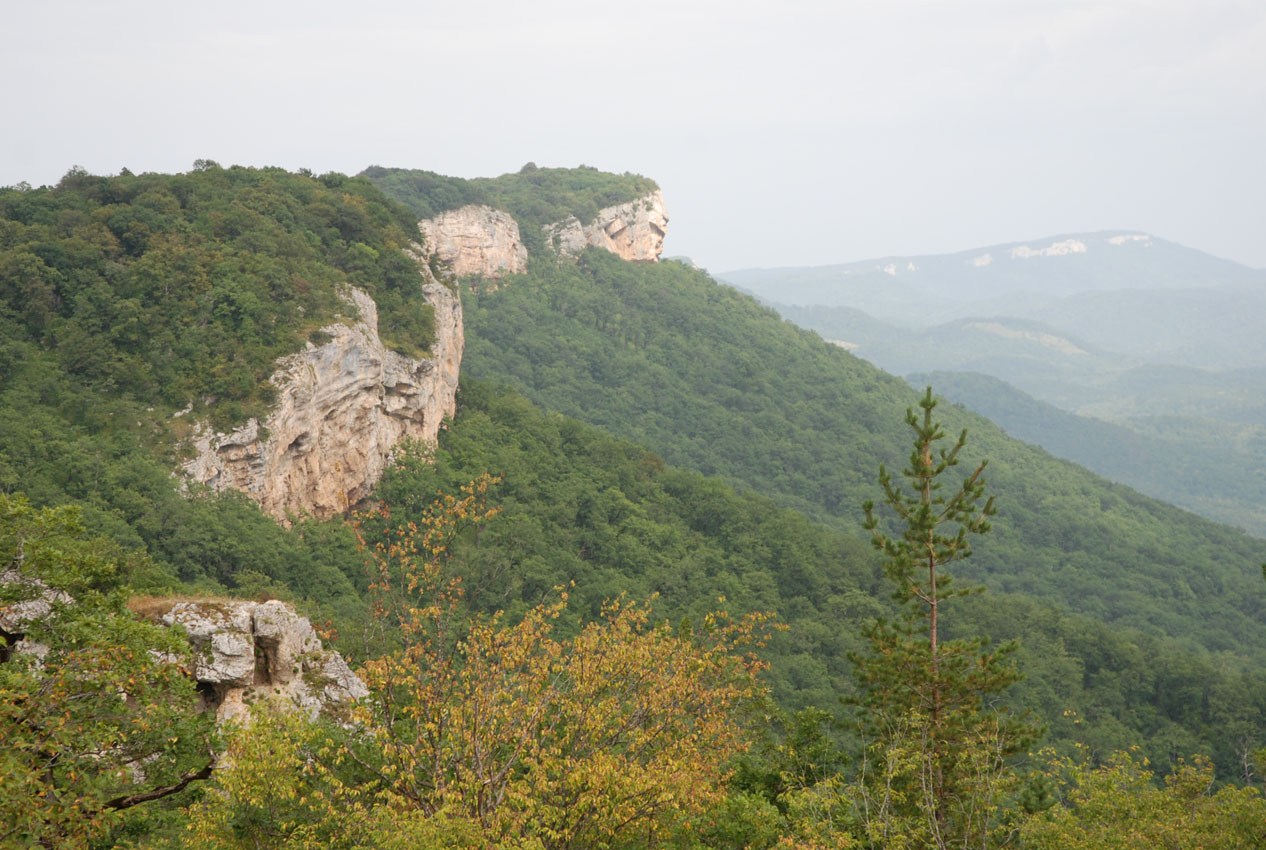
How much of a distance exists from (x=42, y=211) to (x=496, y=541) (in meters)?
22.1

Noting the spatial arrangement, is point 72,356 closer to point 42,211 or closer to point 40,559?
point 42,211

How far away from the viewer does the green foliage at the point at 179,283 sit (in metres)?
31.9

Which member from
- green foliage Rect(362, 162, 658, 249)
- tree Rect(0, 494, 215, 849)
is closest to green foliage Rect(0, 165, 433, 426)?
tree Rect(0, 494, 215, 849)

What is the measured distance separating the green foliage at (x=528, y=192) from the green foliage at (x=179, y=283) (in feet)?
133

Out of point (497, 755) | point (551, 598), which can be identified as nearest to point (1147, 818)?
point (497, 755)

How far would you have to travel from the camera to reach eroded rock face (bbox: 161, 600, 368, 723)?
17.2 meters

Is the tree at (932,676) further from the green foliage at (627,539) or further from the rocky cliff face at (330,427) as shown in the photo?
the rocky cliff face at (330,427)

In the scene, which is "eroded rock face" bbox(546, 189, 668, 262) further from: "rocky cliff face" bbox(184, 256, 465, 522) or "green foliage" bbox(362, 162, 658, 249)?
"rocky cliff face" bbox(184, 256, 465, 522)

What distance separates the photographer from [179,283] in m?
34.3

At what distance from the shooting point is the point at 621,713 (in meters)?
14.4

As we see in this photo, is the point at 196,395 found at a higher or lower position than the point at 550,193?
lower

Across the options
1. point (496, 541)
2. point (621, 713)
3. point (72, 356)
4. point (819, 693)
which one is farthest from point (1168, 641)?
point (72, 356)

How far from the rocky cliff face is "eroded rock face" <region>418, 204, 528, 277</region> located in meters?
41.5

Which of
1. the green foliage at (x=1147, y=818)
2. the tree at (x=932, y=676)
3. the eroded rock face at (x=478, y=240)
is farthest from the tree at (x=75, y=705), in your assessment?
the eroded rock face at (x=478, y=240)
